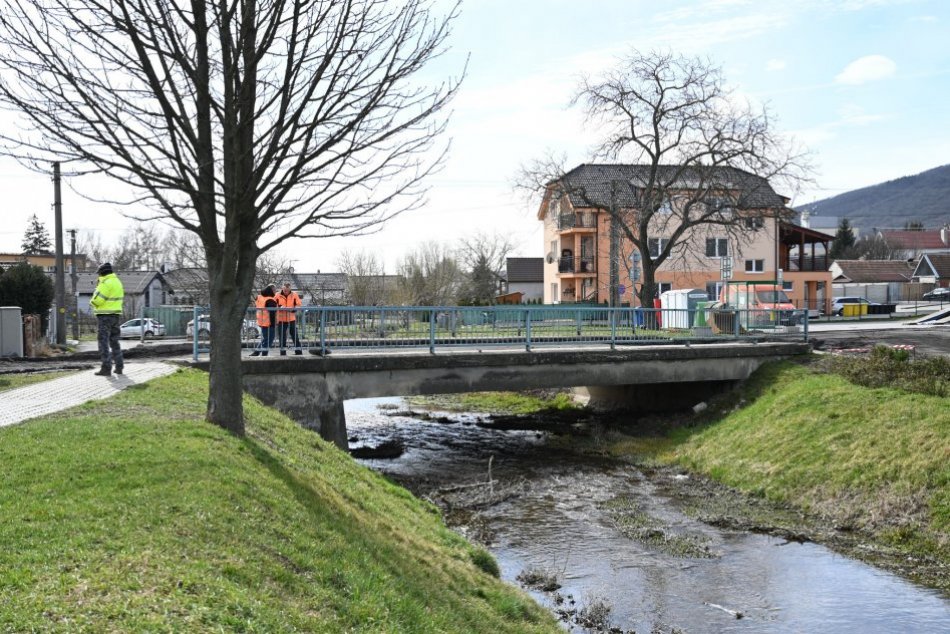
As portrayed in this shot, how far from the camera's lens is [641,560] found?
38.4ft

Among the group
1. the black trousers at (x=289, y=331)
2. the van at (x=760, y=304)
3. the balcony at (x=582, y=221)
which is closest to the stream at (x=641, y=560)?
the black trousers at (x=289, y=331)

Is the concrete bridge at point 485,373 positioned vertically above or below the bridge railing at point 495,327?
below

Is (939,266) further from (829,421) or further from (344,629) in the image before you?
(344,629)

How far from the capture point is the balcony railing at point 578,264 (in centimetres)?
5994

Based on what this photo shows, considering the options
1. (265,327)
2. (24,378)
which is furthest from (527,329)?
(24,378)

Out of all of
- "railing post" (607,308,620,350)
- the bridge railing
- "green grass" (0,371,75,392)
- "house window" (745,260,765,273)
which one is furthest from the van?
"house window" (745,260,765,273)

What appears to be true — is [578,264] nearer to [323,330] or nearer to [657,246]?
[657,246]

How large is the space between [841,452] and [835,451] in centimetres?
17

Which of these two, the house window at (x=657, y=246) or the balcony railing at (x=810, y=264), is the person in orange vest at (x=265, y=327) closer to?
the house window at (x=657, y=246)

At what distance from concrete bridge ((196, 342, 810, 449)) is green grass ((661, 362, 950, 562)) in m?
1.38

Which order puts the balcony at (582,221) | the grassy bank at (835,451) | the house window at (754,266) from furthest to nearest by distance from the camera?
the balcony at (582,221) → the house window at (754,266) → the grassy bank at (835,451)

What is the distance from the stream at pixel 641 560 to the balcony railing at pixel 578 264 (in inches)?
1645

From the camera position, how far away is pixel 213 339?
33.6 feet

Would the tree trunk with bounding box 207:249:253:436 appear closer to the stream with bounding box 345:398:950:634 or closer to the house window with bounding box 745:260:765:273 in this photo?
the stream with bounding box 345:398:950:634
